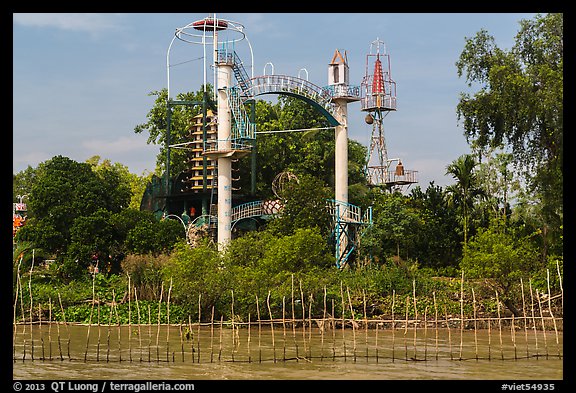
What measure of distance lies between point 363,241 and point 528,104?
8605 millimetres

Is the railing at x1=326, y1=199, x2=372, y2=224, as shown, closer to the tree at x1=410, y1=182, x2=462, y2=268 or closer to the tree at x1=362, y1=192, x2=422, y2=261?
the tree at x1=362, y1=192, x2=422, y2=261

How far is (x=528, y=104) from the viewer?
2933 centimetres

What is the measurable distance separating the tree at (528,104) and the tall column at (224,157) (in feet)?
30.9

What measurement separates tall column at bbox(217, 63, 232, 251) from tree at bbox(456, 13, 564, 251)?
30.9ft

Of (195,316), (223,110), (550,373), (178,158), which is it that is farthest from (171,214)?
(550,373)

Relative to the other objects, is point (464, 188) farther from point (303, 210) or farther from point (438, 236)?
point (303, 210)

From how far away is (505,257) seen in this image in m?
25.7

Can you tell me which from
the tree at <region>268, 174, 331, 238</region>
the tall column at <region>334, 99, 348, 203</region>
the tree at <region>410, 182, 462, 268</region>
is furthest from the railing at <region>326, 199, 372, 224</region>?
the tree at <region>410, 182, 462, 268</region>

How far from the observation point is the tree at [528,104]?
94.7 feet

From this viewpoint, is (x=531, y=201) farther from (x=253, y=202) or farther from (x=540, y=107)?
(x=253, y=202)

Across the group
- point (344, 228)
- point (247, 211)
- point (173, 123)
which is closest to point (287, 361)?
point (344, 228)

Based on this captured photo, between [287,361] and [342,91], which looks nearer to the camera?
[287,361]

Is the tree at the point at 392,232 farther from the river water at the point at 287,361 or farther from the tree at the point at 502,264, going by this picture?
the river water at the point at 287,361

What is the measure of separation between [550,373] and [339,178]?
17506mm
